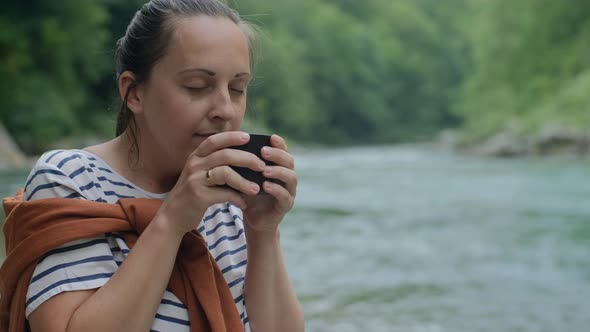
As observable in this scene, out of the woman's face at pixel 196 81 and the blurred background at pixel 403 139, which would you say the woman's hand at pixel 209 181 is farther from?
the blurred background at pixel 403 139

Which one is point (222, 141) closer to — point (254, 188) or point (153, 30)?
point (254, 188)

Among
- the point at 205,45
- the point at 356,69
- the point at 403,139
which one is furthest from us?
the point at 356,69

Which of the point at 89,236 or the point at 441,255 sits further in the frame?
the point at 441,255

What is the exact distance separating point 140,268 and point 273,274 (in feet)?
1.19

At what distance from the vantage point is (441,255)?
19.4 feet

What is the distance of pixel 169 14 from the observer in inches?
53.3

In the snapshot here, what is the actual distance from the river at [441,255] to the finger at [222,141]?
2.43m

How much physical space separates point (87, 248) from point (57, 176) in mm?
149

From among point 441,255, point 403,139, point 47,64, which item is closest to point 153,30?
point 441,255

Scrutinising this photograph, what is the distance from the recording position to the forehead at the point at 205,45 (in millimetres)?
1310

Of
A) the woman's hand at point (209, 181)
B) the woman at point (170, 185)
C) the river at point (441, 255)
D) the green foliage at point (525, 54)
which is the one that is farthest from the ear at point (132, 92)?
the green foliage at point (525, 54)

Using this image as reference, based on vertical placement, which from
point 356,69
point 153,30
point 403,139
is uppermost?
point 356,69

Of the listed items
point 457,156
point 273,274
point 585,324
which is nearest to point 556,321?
point 585,324

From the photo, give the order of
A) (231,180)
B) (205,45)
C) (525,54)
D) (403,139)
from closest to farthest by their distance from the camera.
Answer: (231,180) < (205,45) < (525,54) < (403,139)
